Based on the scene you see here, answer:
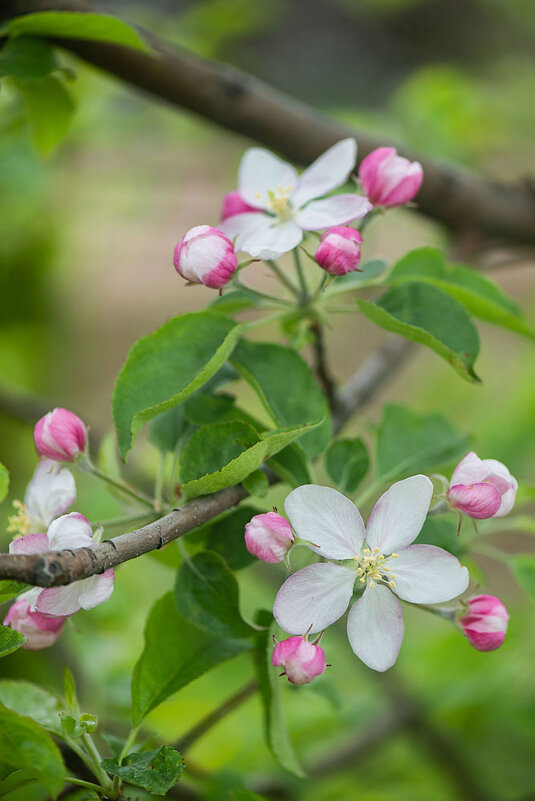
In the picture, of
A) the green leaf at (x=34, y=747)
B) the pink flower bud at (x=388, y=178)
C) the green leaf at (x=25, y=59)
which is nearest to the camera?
the green leaf at (x=34, y=747)

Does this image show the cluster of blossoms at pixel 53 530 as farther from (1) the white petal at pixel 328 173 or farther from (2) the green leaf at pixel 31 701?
(1) the white petal at pixel 328 173

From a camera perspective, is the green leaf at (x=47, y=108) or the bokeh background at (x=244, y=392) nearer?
the green leaf at (x=47, y=108)

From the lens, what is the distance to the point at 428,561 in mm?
609

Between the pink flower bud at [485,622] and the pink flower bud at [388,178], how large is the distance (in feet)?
1.16

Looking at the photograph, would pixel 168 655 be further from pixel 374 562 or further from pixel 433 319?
pixel 433 319

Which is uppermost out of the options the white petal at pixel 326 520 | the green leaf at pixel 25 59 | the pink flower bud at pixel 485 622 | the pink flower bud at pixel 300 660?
the green leaf at pixel 25 59

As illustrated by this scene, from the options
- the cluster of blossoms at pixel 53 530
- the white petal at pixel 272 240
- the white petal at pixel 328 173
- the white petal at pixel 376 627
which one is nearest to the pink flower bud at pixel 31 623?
the cluster of blossoms at pixel 53 530

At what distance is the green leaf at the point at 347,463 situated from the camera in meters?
0.75

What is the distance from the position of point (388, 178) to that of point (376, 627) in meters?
0.39

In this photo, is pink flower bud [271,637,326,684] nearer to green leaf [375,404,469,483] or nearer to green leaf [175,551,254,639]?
green leaf [175,551,254,639]

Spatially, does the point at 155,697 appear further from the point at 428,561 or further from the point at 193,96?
the point at 193,96

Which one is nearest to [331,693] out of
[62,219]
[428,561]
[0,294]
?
[428,561]

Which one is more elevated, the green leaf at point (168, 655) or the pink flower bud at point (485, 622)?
the pink flower bud at point (485, 622)

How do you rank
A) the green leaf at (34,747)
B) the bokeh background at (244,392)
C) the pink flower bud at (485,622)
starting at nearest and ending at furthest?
the green leaf at (34,747) → the pink flower bud at (485,622) → the bokeh background at (244,392)
